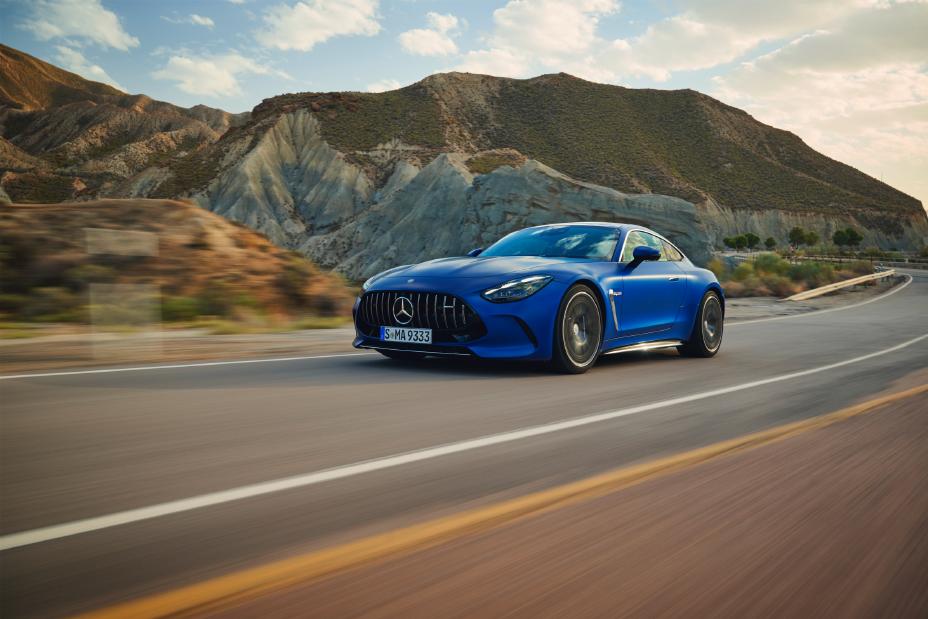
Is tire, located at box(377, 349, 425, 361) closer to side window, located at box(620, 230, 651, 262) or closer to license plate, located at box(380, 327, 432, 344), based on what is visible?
license plate, located at box(380, 327, 432, 344)

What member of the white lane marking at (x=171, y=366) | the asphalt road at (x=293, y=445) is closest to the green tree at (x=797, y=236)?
the asphalt road at (x=293, y=445)

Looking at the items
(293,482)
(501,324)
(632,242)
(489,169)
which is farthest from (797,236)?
(293,482)

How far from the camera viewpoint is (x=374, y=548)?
2.54 metres

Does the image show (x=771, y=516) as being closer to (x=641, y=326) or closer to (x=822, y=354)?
(x=641, y=326)

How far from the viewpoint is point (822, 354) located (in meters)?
9.17

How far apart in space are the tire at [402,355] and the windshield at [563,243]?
4.34 ft

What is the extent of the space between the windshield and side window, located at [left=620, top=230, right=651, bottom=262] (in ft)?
0.40

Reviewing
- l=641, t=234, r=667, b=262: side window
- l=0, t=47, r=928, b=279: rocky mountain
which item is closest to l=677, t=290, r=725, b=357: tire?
l=641, t=234, r=667, b=262: side window

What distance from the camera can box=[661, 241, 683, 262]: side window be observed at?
8830 mm

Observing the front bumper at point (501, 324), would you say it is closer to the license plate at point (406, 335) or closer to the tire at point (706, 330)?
the license plate at point (406, 335)

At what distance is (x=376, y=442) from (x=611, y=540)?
1701 millimetres

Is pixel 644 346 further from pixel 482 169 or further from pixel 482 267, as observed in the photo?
pixel 482 169

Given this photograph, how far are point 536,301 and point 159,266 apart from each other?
6.44 m

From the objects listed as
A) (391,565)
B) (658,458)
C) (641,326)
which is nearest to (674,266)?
(641,326)
